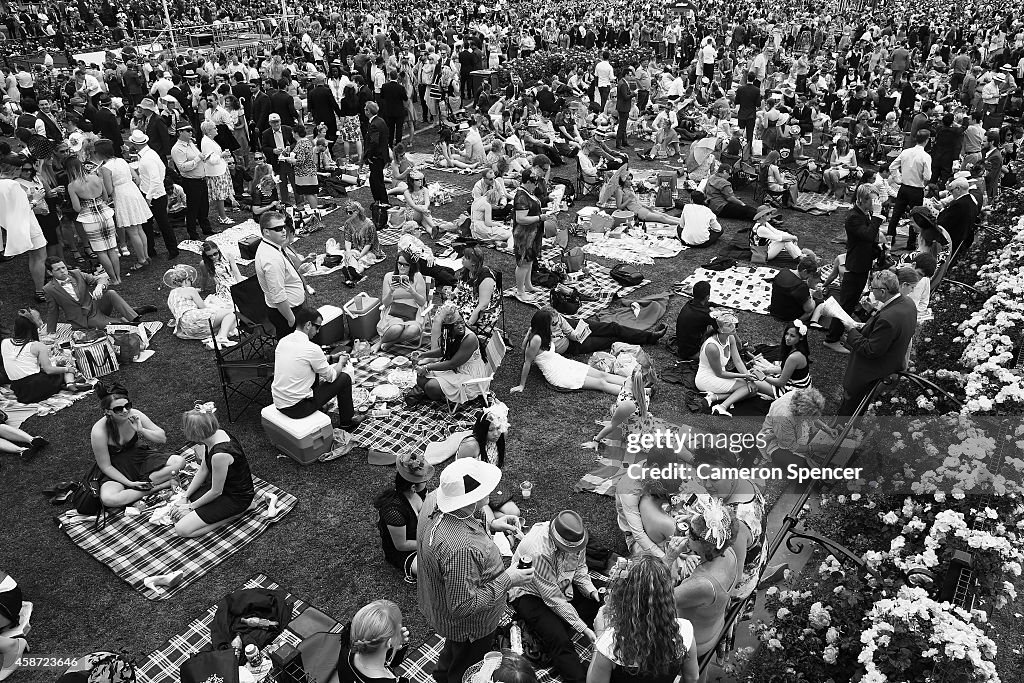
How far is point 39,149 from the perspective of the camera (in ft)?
34.3

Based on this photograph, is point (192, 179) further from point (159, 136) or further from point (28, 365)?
point (28, 365)

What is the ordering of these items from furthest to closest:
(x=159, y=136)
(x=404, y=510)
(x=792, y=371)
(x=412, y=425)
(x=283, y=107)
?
(x=283, y=107), (x=159, y=136), (x=412, y=425), (x=792, y=371), (x=404, y=510)

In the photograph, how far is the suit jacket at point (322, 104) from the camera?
1403cm

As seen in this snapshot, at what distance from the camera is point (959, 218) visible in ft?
28.9

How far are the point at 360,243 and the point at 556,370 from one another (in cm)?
428

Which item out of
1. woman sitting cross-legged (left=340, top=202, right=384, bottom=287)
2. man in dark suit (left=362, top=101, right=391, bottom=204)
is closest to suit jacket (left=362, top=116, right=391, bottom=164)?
man in dark suit (left=362, top=101, right=391, bottom=204)

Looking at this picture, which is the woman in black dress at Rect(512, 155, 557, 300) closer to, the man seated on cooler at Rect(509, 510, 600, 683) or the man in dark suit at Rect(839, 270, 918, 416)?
the man in dark suit at Rect(839, 270, 918, 416)

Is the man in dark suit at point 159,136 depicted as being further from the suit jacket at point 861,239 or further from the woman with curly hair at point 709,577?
the woman with curly hair at point 709,577

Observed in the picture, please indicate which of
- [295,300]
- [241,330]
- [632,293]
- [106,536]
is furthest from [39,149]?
[632,293]

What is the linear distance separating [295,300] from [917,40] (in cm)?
2875

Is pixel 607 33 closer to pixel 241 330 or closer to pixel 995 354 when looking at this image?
pixel 241 330

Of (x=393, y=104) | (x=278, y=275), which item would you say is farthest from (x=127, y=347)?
(x=393, y=104)

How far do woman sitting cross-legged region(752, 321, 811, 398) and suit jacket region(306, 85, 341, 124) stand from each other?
10.5m

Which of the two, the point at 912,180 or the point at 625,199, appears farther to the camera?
the point at 625,199
